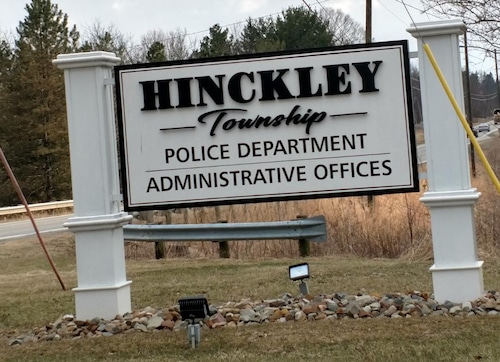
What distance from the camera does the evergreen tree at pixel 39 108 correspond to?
41.3 meters

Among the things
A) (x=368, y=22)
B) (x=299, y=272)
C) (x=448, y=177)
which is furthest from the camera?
(x=368, y=22)

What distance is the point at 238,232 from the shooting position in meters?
14.1

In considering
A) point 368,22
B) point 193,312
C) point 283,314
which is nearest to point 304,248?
point 283,314

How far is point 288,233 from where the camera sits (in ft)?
45.3

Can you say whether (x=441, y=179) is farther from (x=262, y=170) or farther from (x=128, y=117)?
(x=128, y=117)

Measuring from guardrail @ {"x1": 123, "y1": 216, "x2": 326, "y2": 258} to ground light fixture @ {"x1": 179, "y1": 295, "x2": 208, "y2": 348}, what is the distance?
7108mm

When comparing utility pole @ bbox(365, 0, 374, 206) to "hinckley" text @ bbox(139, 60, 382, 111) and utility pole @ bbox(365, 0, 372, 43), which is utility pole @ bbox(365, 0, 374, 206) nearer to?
utility pole @ bbox(365, 0, 372, 43)

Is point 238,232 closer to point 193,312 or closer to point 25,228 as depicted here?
point 193,312

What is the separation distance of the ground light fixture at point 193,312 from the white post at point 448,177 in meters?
2.22

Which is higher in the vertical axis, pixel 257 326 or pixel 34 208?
pixel 34 208

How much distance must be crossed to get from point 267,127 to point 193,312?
2.21 metres

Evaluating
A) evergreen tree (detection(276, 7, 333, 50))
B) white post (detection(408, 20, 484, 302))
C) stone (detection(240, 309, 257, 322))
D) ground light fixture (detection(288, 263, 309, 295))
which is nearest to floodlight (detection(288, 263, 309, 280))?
ground light fixture (detection(288, 263, 309, 295))

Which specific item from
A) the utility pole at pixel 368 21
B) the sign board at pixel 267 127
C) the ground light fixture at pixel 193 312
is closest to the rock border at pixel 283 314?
the ground light fixture at pixel 193 312

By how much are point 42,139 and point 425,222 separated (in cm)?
3108
